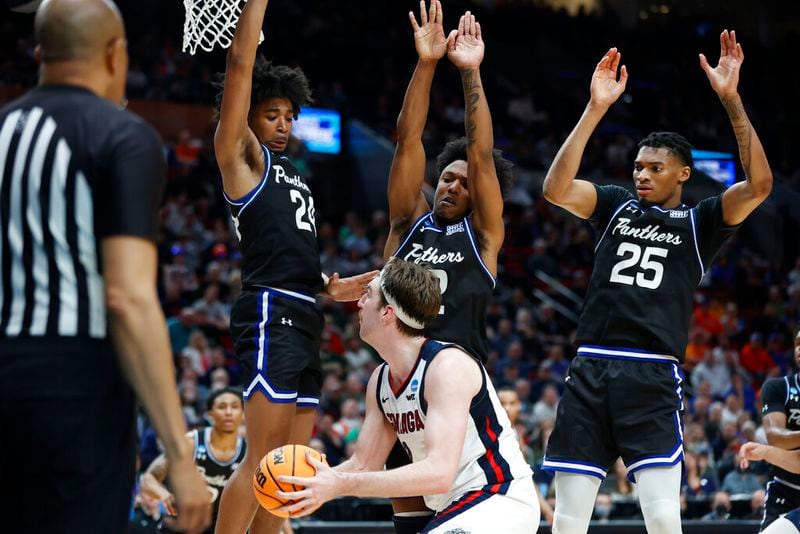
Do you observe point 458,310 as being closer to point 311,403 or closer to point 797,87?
point 311,403

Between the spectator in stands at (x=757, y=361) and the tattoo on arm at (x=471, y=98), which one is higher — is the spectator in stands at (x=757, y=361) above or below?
below

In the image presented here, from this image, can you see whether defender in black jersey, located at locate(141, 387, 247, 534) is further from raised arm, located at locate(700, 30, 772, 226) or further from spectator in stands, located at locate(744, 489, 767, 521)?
spectator in stands, located at locate(744, 489, 767, 521)

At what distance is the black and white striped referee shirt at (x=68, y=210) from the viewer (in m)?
2.85

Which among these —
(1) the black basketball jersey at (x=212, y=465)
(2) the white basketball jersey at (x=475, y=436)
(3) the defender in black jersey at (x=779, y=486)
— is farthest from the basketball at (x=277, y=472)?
(1) the black basketball jersey at (x=212, y=465)

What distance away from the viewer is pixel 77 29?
2965 mm

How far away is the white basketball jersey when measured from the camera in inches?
170

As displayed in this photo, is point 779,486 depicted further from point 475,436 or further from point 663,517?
point 475,436

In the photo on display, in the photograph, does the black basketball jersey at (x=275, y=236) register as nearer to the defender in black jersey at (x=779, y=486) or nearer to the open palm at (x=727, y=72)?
the open palm at (x=727, y=72)

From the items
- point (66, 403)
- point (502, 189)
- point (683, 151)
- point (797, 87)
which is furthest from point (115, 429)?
point (797, 87)

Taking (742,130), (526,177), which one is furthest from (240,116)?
(526,177)

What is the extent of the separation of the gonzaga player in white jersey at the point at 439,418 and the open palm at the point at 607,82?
70.0 inches

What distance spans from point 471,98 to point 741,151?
4.64ft

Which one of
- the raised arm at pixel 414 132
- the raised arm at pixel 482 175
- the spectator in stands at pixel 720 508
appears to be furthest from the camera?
the spectator in stands at pixel 720 508

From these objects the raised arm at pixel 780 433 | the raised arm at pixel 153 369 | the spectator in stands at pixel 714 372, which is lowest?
the spectator in stands at pixel 714 372
